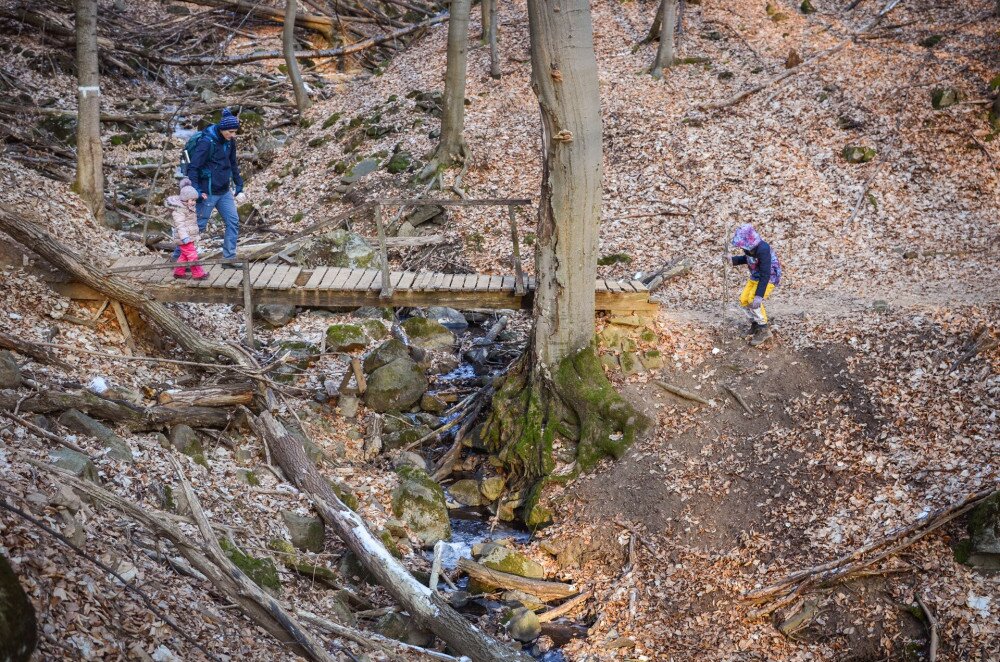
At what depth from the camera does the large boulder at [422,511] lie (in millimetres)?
8180

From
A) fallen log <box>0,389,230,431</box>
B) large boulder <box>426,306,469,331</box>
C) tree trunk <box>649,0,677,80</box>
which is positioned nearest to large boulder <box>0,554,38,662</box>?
fallen log <box>0,389,230,431</box>

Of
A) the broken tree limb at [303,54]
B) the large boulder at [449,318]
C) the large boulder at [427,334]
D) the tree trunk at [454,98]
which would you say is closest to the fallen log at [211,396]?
the large boulder at [427,334]

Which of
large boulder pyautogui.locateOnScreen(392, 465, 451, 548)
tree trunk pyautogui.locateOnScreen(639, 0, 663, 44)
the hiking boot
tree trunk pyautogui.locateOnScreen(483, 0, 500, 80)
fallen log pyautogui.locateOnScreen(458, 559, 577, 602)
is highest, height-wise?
tree trunk pyautogui.locateOnScreen(639, 0, 663, 44)

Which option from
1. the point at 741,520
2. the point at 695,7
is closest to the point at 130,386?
the point at 741,520

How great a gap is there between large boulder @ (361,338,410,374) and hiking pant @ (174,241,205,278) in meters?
2.50

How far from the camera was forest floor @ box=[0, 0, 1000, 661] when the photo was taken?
604 centimetres

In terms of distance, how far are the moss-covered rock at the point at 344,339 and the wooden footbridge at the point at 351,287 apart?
4.87 ft

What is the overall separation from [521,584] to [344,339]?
4870 millimetres

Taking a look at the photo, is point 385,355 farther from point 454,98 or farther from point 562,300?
point 454,98

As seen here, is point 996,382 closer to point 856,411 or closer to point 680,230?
point 856,411

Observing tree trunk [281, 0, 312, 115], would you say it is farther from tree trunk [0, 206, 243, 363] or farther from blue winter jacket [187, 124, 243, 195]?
tree trunk [0, 206, 243, 363]

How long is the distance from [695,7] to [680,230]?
29.6 feet

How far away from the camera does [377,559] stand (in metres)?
6.95

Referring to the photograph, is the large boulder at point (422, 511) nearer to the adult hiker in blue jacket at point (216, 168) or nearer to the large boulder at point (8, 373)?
the adult hiker in blue jacket at point (216, 168)
